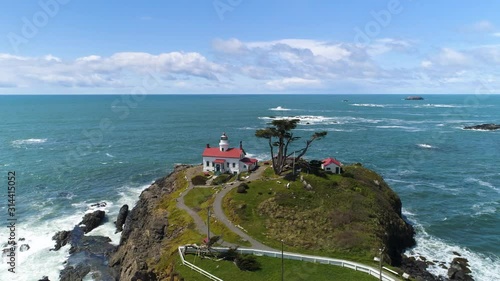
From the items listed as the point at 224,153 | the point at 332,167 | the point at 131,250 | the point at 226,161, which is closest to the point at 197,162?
the point at 224,153

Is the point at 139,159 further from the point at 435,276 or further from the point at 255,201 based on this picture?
the point at 435,276

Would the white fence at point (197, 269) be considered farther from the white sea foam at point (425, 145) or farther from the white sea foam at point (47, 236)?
the white sea foam at point (425, 145)

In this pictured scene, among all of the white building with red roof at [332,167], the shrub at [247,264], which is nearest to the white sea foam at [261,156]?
the white building with red roof at [332,167]

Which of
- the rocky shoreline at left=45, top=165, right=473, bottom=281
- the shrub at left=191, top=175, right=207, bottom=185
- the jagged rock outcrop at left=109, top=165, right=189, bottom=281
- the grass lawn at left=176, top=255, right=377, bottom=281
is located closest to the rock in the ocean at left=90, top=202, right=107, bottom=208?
the rocky shoreline at left=45, top=165, right=473, bottom=281

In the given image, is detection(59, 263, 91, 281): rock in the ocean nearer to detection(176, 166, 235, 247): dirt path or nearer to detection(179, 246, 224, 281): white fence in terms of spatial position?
detection(176, 166, 235, 247): dirt path

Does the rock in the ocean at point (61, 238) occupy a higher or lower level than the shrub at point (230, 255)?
lower

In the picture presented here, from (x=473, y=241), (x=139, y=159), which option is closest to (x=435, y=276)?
(x=473, y=241)
